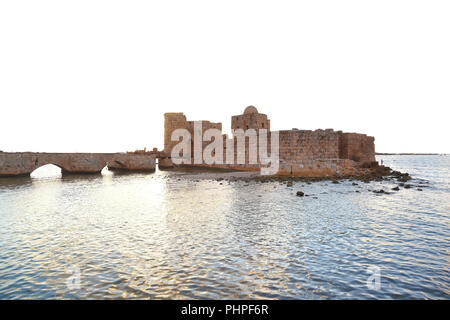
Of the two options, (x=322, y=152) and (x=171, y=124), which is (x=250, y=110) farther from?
(x=171, y=124)

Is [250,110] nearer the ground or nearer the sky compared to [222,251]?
nearer the sky

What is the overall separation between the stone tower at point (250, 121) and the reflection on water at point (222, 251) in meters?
21.2

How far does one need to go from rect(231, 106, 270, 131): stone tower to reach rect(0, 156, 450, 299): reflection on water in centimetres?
2121

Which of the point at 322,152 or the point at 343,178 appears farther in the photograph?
the point at 322,152

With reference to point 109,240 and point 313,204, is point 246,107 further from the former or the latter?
point 109,240

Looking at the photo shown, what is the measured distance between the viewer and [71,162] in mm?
31781

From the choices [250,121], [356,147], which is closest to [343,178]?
[356,147]

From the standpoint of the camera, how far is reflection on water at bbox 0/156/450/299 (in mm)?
4840

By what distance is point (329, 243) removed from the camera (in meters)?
7.24

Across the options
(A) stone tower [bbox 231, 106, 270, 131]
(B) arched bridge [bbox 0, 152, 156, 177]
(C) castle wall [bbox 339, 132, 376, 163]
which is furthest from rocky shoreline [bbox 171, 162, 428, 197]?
(B) arched bridge [bbox 0, 152, 156, 177]

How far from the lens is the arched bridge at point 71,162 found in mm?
27688

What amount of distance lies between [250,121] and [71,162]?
2123 centimetres

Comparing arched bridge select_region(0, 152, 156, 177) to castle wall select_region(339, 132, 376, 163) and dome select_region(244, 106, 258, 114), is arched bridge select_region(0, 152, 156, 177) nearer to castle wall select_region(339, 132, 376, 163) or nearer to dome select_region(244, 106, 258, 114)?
dome select_region(244, 106, 258, 114)
